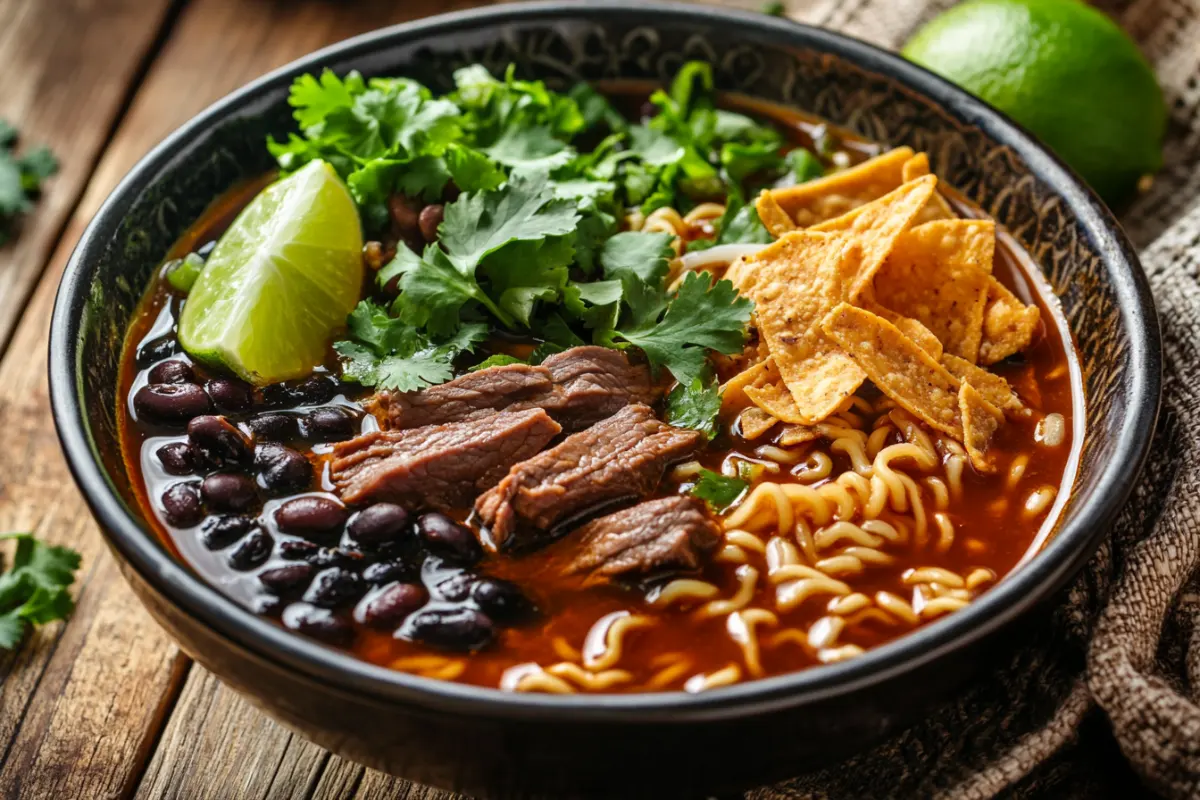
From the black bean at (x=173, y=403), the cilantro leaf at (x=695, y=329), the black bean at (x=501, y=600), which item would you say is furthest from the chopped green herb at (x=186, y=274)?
the black bean at (x=501, y=600)

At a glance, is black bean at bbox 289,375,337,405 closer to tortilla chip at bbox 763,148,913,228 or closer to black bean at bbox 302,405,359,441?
black bean at bbox 302,405,359,441

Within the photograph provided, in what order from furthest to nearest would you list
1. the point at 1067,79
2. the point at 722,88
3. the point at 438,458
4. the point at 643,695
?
the point at 722,88, the point at 1067,79, the point at 438,458, the point at 643,695

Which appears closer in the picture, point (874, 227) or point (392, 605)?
point (392, 605)

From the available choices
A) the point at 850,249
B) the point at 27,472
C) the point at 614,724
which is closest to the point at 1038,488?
the point at 850,249

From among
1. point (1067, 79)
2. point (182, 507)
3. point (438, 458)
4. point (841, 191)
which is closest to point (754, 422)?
point (438, 458)

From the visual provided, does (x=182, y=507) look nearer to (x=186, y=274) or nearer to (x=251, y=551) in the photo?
(x=251, y=551)

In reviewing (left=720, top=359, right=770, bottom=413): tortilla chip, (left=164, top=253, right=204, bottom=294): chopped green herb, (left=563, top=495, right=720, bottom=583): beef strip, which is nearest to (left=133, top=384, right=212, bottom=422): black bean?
(left=164, top=253, right=204, bottom=294): chopped green herb

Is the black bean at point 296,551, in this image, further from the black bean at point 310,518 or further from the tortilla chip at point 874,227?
the tortilla chip at point 874,227
